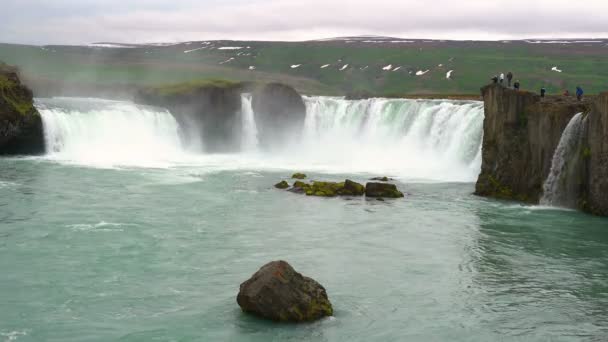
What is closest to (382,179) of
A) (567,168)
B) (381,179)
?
(381,179)

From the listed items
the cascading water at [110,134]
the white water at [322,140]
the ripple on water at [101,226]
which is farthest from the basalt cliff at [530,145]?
the cascading water at [110,134]

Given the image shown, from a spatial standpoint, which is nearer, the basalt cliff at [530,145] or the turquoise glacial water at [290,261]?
the turquoise glacial water at [290,261]

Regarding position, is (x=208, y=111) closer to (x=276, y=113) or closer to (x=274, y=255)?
(x=276, y=113)

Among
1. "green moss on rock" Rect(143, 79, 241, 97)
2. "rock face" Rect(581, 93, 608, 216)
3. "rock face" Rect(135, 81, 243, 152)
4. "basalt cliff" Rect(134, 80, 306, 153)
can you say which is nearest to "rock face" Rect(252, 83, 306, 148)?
"basalt cliff" Rect(134, 80, 306, 153)

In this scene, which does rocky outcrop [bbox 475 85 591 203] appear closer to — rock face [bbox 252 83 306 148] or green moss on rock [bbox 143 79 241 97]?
rock face [bbox 252 83 306 148]

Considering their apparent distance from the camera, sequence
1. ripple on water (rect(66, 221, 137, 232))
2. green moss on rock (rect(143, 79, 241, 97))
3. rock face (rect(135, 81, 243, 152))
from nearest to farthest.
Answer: ripple on water (rect(66, 221, 137, 232)) < rock face (rect(135, 81, 243, 152)) < green moss on rock (rect(143, 79, 241, 97))

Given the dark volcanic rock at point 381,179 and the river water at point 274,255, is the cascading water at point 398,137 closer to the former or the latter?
the river water at point 274,255

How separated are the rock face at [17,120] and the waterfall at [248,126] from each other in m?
21.1

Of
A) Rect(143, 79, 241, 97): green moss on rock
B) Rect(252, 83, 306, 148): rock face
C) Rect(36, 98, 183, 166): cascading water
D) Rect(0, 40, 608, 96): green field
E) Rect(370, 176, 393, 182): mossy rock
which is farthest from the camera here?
Rect(0, 40, 608, 96): green field

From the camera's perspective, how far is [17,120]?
52.6 metres

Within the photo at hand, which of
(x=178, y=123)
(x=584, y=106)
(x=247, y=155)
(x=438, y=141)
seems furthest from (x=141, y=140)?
(x=584, y=106)

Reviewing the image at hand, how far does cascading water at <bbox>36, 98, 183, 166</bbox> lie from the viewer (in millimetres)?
55844

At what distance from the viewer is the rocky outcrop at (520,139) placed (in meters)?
39.3

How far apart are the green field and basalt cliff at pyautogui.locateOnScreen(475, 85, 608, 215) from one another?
224 feet
